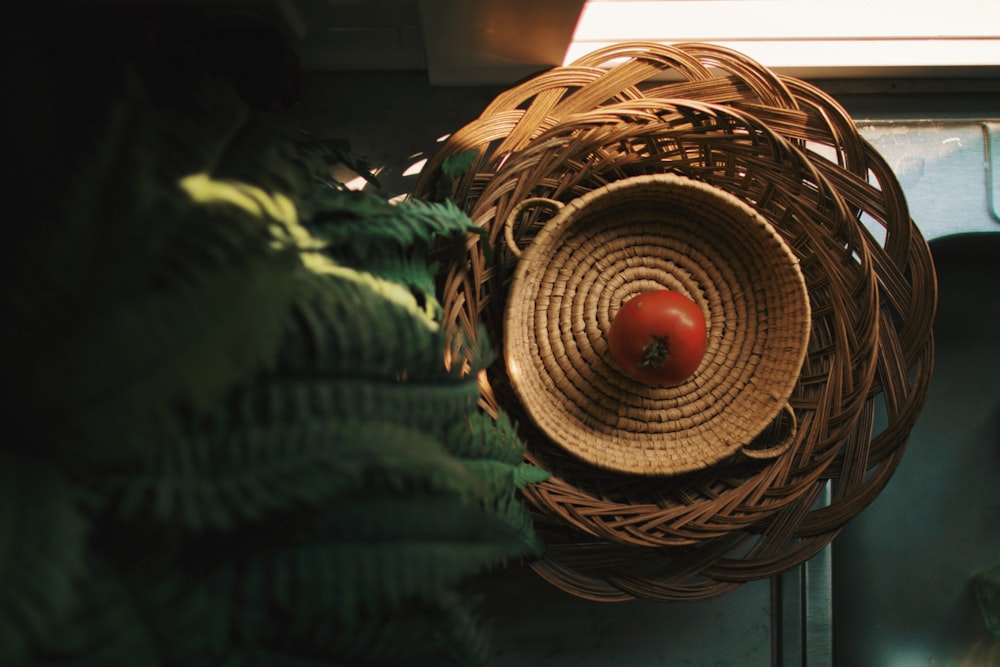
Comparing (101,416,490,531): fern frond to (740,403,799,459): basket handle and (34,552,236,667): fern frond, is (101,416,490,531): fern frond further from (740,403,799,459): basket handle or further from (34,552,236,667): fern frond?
(740,403,799,459): basket handle

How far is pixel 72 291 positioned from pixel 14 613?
0.14 metres

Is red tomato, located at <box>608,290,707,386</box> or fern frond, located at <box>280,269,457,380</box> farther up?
red tomato, located at <box>608,290,707,386</box>

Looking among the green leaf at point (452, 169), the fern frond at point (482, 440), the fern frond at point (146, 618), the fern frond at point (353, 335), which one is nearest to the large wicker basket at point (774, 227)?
the green leaf at point (452, 169)

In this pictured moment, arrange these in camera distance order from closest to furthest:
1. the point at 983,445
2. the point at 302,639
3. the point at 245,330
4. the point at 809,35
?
the point at 245,330
the point at 302,639
the point at 809,35
the point at 983,445

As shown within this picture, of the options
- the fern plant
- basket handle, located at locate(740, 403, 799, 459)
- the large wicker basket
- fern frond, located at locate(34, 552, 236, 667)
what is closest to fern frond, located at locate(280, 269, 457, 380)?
the fern plant

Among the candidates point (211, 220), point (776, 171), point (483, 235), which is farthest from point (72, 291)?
point (776, 171)

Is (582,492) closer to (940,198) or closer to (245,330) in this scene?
(245,330)

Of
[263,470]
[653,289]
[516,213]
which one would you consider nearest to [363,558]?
[263,470]

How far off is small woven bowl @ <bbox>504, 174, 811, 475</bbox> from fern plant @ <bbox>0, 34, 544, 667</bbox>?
13.9 inches

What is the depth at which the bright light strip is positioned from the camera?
955mm

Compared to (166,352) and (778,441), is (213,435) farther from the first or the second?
(778,441)

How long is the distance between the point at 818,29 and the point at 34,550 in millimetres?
1099

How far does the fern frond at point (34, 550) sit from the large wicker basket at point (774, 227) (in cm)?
45

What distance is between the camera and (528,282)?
0.78 m
